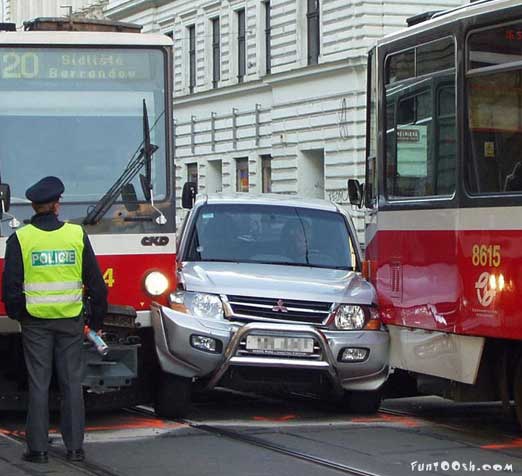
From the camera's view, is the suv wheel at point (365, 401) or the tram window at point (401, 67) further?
the suv wheel at point (365, 401)

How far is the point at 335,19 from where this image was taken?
4106 centimetres

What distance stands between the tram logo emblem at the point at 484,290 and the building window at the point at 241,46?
3656 cm

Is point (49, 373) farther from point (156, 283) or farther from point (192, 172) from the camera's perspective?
point (192, 172)

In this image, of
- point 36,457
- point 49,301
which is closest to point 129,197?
point 49,301


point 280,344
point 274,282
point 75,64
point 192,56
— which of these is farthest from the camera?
point 192,56

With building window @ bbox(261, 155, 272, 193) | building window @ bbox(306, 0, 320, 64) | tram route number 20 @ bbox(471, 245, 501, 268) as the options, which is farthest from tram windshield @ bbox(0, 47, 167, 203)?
building window @ bbox(261, 155, 272, 193)

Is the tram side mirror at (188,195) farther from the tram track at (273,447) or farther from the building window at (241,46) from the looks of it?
the building window at (241,46)

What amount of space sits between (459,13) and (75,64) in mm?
3059

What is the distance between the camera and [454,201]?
1082 centimetres

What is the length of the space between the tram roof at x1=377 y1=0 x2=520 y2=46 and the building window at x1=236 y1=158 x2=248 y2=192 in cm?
→ 3454

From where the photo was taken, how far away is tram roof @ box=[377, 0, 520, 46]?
1034cm

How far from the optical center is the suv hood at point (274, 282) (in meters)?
11.7

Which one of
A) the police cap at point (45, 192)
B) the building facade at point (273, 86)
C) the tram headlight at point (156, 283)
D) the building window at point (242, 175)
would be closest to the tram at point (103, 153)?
the tram headlight at point (156, 283)

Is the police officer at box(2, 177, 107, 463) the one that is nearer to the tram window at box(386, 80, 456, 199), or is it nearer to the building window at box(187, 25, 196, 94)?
the tram window at box(386, 80, 456, 199)
